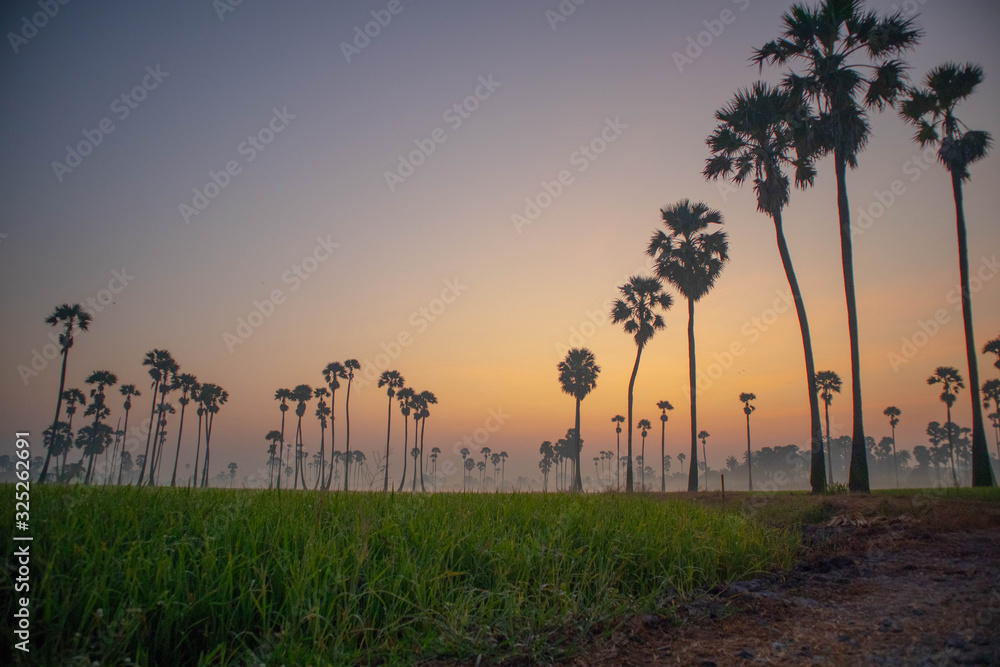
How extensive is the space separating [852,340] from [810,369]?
6.55 feet

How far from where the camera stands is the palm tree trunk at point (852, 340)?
16766mm

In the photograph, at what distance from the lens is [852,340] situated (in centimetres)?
1781

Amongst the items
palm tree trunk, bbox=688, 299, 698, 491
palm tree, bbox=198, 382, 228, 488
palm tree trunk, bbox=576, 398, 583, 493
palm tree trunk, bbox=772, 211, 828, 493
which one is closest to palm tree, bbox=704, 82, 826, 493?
palm tree trunk, bbox=772, 211, 828, 493

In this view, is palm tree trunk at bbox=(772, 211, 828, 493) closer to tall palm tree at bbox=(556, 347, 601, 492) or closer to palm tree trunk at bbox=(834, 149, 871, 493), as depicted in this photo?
palm tree trunk at bbox=(834, 149, 871, 493)

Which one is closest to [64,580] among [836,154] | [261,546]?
[261,546]

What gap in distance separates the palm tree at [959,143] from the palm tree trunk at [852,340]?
724 centimetres

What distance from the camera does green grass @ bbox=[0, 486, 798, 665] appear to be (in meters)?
3.08

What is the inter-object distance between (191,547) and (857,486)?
66.3 ft

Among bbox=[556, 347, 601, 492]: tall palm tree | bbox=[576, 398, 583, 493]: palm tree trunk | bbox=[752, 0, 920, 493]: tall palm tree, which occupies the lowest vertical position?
bbox=[576, 398, 583, 493]: palm tree trunk

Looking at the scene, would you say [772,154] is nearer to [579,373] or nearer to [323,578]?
[323,578]

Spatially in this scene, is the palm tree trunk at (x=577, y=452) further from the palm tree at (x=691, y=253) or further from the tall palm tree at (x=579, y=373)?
the palm tree at (x=691, y=253)

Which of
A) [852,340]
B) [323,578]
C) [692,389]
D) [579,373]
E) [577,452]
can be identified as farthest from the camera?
[579,373]

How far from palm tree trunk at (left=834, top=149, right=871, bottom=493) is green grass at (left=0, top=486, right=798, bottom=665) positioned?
1437 centimetres

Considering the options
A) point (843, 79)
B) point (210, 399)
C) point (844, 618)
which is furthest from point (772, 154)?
point (210, 399)
